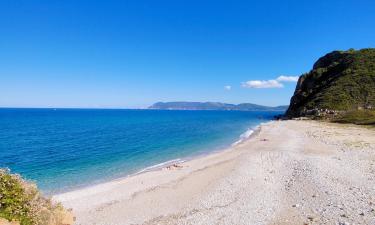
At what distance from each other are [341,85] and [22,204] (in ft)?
352

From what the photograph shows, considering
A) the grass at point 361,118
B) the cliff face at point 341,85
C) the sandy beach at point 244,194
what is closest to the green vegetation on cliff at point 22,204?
the sandy beach at point 244,194

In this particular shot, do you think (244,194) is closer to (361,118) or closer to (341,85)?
(361,118)

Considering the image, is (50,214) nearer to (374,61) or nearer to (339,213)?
(339,213)

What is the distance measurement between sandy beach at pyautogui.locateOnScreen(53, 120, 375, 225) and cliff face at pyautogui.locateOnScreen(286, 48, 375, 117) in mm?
68851

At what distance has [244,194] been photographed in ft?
55.2

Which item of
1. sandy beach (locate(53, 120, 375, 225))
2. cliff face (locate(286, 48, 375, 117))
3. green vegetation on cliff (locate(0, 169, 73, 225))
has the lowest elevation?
sandy beach (locate(53, 120, 375, 225))

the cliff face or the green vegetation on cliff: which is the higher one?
the cliff face

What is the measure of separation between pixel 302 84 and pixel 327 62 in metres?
19.0

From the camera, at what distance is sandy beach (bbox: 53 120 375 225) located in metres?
13.1

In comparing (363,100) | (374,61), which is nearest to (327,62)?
(374,61)

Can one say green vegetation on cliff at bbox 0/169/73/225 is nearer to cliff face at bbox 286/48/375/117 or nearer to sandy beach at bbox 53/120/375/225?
sandy beach at bbox 53/120/375/225

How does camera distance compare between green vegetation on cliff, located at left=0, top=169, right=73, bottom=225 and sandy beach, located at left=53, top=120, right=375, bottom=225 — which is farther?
sandy beach, located at left=53, top=120, right=375, bottom=225

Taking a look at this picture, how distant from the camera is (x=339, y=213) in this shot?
40.4 feet

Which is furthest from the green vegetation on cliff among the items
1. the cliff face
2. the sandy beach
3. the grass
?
the cliff face
